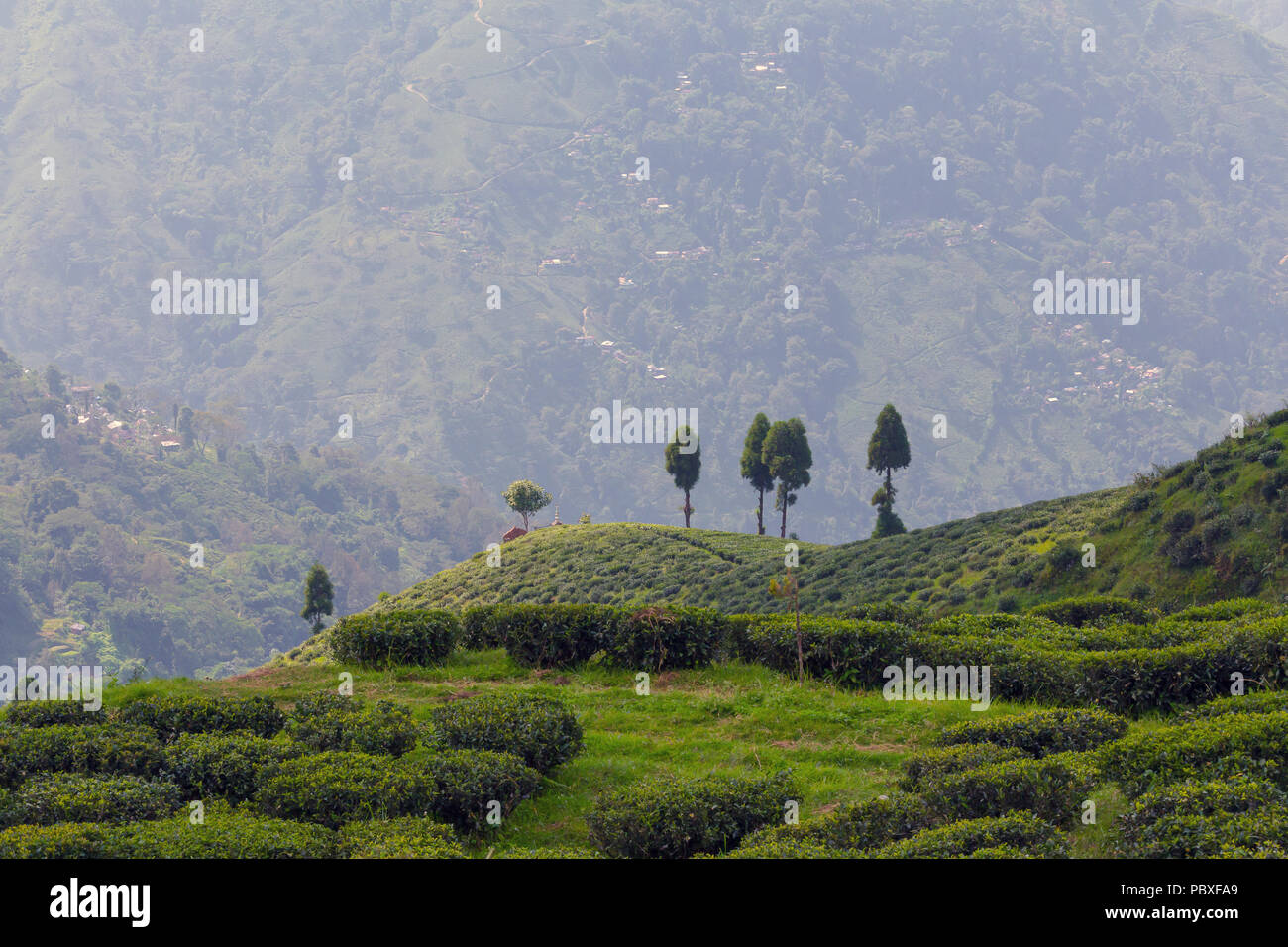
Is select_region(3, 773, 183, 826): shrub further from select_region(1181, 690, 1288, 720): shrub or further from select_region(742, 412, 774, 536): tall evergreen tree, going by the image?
select_region(742, 412, 774, 536): tall evergreen tree

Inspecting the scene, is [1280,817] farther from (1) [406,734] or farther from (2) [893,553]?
(2) [893,553]

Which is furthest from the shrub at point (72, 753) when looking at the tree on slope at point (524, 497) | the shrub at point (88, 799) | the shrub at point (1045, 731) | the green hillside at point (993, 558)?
the tree on slope at point (524, 497)

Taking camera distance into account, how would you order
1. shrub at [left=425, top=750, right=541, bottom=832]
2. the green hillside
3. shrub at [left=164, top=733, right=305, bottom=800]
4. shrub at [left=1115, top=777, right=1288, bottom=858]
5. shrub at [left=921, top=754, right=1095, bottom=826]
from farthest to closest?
the green hillside
shrub at [left=164, top=733, right=305, bottom=800]
shrub at [left=425, top=750, right=541, bottom=832]
shrub at [left=921, top=754, right=1095, bottom=826]
shrub at [left=1115, top=777, right=1288, bottom=858]

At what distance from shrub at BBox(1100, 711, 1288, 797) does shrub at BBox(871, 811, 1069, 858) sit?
1.81m

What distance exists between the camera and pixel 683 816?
1395 cm

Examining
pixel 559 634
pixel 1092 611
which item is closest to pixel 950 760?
pixel 559 634

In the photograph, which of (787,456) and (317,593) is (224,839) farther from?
(787,456)

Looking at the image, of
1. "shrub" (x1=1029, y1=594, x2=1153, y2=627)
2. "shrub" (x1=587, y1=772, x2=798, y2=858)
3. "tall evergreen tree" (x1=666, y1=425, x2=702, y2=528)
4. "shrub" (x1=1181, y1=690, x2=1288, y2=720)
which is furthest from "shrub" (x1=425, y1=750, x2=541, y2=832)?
"tall evergreen tree" (x1=666, y1=425, x2=702, y2=528)

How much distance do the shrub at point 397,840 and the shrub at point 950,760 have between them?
563 cm

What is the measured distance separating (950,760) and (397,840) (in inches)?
Result: 265

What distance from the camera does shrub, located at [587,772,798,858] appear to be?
13734mm

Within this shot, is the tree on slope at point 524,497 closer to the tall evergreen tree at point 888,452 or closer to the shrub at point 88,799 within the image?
the tall evergreen tree at point 888,452
